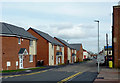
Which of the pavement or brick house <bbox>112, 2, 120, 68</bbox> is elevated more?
brick house <bbox>112, 2, 120, 68</bbox>

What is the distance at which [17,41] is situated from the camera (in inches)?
1195

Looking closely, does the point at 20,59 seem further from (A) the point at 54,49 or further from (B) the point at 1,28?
(A) the point at 54,49

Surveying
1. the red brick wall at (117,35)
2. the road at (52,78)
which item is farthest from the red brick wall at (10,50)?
the red brick wall at (117,35)

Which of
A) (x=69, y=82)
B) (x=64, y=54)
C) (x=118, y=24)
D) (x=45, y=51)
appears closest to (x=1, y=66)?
(x=69, y=82)

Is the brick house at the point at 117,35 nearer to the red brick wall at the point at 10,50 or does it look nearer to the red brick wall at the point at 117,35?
the red brick wall at the point at 117,35

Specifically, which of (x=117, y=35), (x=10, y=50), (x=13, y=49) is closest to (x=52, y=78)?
(x=10, y=50)

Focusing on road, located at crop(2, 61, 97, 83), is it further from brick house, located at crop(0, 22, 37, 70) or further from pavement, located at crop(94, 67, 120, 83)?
brick house, located at crop(0, 22, 37, 70)

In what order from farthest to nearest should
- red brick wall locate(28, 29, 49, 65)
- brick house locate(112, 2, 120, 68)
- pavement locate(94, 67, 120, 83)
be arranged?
red brick wall locate(28, 29, 49, 65) < brick house locate(112, 2, 120, 68) < pavement locate(94, 67, 120, 83)

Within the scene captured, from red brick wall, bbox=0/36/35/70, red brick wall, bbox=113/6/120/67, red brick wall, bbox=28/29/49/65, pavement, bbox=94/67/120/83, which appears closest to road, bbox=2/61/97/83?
pavement, bbox=94/67/120/83

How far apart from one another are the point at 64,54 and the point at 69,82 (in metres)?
49.6

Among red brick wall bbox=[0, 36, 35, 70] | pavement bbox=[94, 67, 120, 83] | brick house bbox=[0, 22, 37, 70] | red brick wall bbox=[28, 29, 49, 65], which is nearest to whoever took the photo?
pavement bbox=[94, 67, 120, 83]

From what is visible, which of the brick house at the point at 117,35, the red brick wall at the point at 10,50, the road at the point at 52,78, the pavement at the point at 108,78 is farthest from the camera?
Answer: the brick house at the point at 117,35

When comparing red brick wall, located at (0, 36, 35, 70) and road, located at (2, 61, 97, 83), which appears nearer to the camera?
road, located at (2, 61, 97, 83)

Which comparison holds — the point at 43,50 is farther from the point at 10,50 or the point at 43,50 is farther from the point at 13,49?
the point at 10,50
